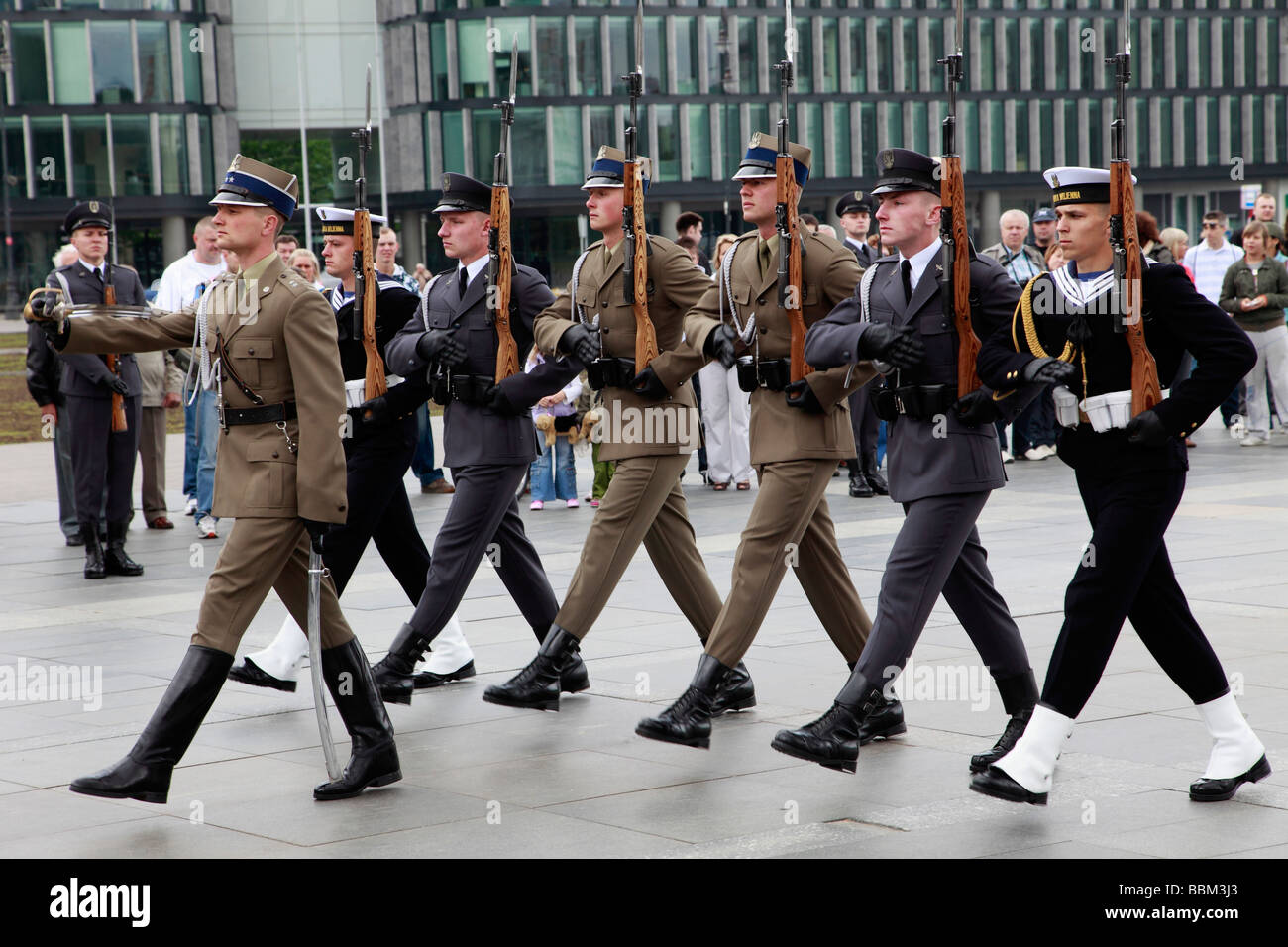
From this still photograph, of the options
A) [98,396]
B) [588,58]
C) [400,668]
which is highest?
[588,58]

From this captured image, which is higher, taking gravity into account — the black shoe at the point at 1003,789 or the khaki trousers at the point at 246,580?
the khaki trousers at the point at 246,580

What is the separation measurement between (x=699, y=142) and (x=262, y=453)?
5619cm

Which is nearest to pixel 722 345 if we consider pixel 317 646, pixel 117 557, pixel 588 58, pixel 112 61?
pixel 317 646

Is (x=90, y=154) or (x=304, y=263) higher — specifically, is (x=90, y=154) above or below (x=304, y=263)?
above

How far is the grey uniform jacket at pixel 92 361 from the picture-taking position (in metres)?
11.5

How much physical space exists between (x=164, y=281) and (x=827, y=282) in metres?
7.67

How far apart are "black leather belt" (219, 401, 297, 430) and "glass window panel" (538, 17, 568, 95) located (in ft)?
178

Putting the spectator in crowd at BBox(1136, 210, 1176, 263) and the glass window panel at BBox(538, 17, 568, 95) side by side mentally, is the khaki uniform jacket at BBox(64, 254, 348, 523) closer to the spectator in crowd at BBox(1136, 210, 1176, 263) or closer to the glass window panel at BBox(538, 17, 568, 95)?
the spectator in crowd at BBox(1136, 210, 1176, 263)

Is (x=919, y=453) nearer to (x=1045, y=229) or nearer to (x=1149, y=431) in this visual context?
(x=1149, y=431)

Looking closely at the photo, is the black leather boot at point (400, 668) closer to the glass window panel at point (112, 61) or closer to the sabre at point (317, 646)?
the sabre at point (317, 646)

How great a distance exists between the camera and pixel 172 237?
61000 mm

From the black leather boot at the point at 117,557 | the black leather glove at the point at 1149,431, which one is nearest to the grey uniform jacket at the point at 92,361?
the black leather boot at the point at 117,557

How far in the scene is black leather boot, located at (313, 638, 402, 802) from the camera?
5.75m

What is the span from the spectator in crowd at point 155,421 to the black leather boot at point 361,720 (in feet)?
25.3
